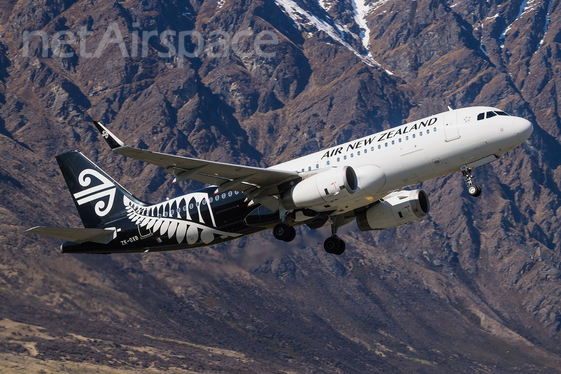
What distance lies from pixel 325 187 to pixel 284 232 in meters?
5.22

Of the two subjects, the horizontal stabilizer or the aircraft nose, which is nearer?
the aircraft nose

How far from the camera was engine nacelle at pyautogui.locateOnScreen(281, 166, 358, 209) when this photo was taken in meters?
52.8

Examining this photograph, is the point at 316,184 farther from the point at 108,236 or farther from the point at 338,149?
the point at 108,236

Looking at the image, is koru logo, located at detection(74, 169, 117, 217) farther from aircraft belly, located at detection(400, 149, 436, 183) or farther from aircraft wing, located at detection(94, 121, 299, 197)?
aircraft belly, located at detection(400, 149, 436, 183)

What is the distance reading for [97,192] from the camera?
6844cm

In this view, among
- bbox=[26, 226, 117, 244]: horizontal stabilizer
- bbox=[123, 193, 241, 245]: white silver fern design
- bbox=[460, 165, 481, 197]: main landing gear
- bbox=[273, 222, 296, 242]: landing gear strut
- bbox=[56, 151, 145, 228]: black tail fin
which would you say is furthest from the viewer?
bbox=[56, 151, 145, 228]: black tail fin

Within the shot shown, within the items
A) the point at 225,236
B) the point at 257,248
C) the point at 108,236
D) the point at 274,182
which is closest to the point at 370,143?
the point at 274,182

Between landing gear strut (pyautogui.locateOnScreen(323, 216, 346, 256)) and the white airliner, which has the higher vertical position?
the white airliner

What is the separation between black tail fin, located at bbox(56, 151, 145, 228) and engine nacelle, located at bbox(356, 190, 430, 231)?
1968 cm

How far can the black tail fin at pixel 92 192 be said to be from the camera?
66688 mm

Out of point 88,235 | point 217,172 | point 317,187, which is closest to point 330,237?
point 317,187

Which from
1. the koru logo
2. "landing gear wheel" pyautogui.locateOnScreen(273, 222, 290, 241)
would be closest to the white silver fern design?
the koru logo

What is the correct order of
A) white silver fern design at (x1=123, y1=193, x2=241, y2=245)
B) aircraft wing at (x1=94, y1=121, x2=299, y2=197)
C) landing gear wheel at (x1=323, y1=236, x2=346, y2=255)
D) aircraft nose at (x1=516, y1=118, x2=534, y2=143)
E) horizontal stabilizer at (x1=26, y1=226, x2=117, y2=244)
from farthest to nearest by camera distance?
landing gear wheel at (x1=323, y1=236, x2=346, y2=255), horizontal stabilizer at (x1=26, y1=226, x2=117, y2=244), white silver fern design at (x1=123, y1=193, x2=241, y2=245), aircraft nose at (x1=516, y1=118, x2=534, y2=143), aircraft wing at (x1=94, y1=121, x2=299, y2=197)

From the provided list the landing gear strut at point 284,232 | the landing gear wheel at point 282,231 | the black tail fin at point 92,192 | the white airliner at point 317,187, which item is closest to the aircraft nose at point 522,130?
the white airliner at point 317,187
